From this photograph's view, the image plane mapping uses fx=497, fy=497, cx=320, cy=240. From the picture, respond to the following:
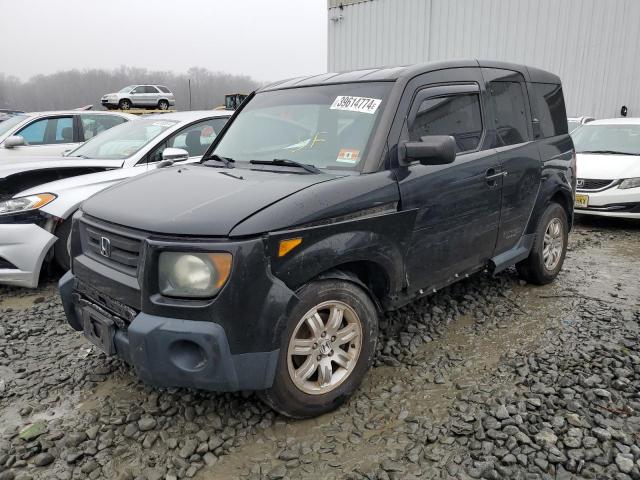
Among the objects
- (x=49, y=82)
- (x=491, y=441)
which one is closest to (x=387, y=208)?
(x=491, y=441)

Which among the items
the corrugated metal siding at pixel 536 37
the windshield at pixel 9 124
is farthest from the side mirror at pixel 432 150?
the corrugated metal siding at pixel 536 37

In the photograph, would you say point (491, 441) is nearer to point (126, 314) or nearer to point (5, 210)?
point (126, 314)

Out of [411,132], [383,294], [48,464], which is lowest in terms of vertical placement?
[48,464]

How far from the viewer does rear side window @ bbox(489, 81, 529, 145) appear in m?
3.85

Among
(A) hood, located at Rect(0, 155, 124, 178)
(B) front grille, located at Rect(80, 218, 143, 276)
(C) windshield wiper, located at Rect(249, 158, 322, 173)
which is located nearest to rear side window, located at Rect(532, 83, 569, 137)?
(C) windshield wiper, located at Rect(249, 158, 322, 173)

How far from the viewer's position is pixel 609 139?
8.17 m

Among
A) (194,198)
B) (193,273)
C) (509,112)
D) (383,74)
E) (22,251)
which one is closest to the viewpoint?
(193,273)

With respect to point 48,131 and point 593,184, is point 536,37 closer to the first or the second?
point 593,184

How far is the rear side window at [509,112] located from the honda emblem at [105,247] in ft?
9.38

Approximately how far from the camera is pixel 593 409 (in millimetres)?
2725

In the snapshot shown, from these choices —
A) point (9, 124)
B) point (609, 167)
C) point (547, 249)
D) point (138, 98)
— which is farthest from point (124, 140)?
point (138, 98)

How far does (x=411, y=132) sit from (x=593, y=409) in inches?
74.3

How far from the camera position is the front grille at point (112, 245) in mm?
2500

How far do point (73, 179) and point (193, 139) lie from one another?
4.69 feet
